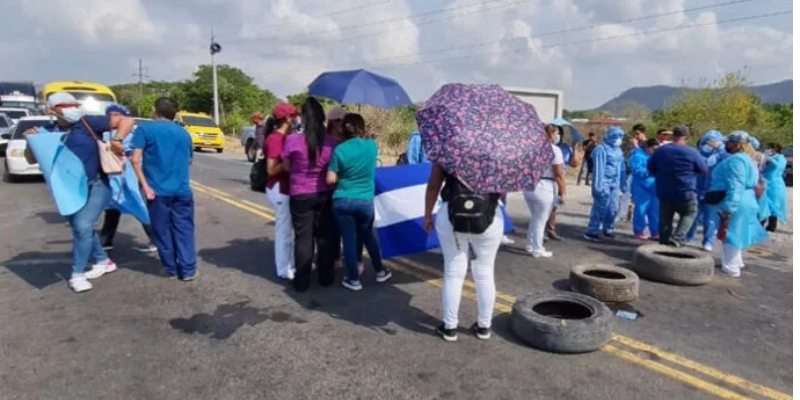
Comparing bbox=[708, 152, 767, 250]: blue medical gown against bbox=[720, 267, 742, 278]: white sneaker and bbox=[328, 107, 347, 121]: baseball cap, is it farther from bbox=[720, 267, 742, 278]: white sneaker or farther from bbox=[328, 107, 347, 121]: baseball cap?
bbox=[328, 107, 347, 121]: baseball cap

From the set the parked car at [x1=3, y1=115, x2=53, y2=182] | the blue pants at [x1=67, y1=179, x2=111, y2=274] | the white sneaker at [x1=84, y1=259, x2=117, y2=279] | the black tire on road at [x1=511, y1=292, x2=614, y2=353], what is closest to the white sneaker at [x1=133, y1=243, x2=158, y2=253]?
the white sneaker at [x1=84, y1=259, x2=117, y2=279]

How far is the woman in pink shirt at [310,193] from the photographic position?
4.88 m

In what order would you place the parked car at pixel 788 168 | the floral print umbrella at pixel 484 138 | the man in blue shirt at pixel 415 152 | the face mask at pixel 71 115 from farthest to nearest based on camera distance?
1. the parked car at pixel 788 168
2. the man in blue shirt at pixel 415 152
3. the face mask at pixel 71 115
4. the floral print umbrella at pixel 484 138

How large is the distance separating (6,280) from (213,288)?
220cm

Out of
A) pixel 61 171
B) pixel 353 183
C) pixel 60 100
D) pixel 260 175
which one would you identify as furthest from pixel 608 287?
pixel 60 100

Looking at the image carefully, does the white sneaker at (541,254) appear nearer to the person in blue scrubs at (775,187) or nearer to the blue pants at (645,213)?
the blue pants at (645,213)

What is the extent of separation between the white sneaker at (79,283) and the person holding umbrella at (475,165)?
350 cm

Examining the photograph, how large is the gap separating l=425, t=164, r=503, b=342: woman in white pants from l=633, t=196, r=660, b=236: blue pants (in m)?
5.07

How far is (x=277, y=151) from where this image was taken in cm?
505

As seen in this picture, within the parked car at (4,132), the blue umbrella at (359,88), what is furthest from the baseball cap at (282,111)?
the parked car at (4,132)

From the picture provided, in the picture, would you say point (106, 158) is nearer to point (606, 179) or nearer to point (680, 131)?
point (606, 179)

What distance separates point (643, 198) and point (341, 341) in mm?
5842

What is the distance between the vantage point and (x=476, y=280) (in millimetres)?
4051

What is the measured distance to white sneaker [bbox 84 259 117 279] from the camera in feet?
18.5
